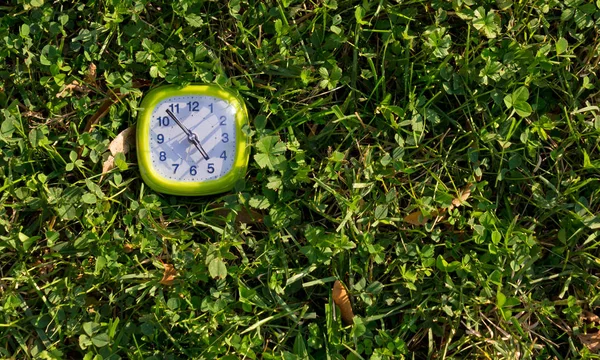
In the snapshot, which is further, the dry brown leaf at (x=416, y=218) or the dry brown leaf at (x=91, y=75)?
the dry brown leaf at (x=91, y=75)

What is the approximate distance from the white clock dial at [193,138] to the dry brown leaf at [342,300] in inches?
21.3

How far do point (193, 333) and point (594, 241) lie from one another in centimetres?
138

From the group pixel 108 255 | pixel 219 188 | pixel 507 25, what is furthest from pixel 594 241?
pixel 108 255

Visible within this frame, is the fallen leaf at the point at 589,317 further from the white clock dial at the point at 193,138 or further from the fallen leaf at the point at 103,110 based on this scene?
the fallen leaf at the point at 103,110

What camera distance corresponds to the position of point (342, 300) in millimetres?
2184

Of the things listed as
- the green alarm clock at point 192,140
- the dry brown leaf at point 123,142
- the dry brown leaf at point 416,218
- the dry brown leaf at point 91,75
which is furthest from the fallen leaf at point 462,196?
the dry brown leaf at point 91,75

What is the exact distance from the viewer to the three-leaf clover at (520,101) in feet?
7.21

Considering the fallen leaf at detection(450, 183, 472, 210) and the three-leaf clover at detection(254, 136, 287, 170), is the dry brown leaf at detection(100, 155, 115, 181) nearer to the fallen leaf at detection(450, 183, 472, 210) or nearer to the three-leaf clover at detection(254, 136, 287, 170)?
the three-leaf clover at detection(254, 136, 287, 170)

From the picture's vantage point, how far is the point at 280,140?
7.34 ft

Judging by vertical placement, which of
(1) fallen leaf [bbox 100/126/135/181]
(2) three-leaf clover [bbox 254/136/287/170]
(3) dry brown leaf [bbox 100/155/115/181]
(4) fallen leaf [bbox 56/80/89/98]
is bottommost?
(2) three-leaf clover [bbox 254/136/287/170]

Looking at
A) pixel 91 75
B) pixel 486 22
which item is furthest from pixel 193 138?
pixel 486 22

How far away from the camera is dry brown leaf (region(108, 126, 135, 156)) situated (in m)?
2.29

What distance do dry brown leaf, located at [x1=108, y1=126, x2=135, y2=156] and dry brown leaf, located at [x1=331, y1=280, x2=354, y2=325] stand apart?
2.86 feet

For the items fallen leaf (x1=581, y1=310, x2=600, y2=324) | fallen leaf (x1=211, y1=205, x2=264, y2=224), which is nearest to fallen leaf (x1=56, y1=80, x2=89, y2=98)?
fallen leaf (x1=211, y1=205, x2=264, y2=224)
